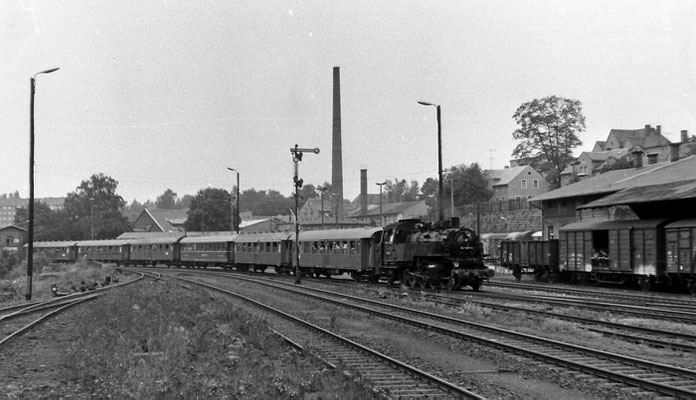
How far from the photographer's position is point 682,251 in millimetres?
26562

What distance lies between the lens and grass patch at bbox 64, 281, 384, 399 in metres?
9.13

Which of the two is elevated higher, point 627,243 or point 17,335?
point 627,243

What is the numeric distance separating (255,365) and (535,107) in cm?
7425

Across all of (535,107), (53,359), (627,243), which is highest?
(535,107)

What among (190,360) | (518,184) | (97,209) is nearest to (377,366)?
(190,360)

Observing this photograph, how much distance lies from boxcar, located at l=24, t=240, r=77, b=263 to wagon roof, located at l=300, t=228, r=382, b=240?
46.4 m

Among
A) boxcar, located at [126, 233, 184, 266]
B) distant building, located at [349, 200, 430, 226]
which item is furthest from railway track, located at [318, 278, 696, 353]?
distant building, located at [349, 200, 430, 226]

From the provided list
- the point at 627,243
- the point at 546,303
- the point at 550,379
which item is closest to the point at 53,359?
the point at 550,379

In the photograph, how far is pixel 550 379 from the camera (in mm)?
10430

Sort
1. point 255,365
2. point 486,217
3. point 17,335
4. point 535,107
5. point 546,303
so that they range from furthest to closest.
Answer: point 535,107 → point 486,217 → point 546,303 → point 17,335 → point 255,365

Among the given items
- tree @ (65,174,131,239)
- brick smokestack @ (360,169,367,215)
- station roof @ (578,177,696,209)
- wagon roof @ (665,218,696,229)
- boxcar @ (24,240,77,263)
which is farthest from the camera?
tree @ (65,174,131,239)

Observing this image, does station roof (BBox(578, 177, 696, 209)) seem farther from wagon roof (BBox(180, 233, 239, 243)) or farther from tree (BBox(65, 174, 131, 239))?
tree (BBox(65, 174, 131, 239))

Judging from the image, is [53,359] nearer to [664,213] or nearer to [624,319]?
[624,319]

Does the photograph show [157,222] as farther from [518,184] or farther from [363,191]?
[518,184]
